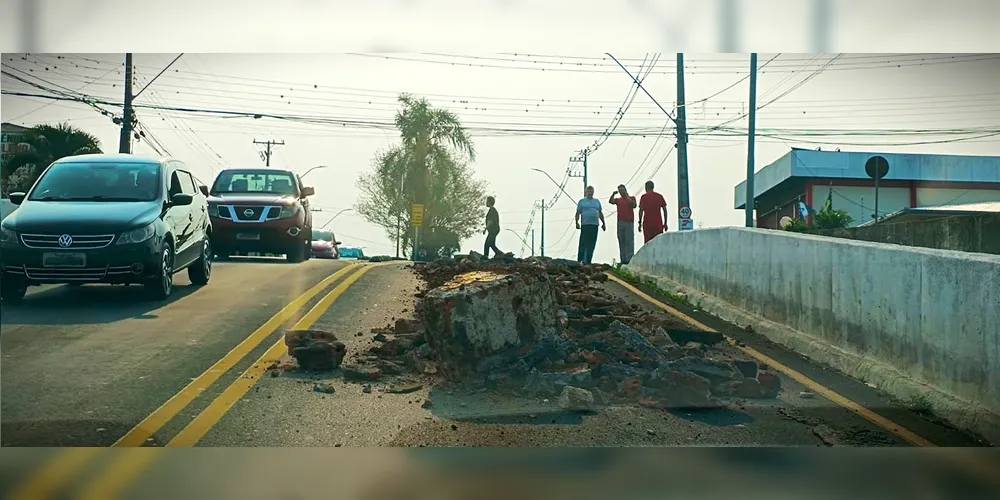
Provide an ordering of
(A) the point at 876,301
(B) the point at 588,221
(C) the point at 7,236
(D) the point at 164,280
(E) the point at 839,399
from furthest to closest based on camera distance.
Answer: (A) the point at 876,301
(E) the point at 839,399
(B) the point at 588,221
(D) the point at 164,280
(C) the point at 7,236

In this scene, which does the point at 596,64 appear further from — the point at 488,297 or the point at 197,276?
the point at 197,276

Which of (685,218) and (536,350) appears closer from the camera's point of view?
(536,350)

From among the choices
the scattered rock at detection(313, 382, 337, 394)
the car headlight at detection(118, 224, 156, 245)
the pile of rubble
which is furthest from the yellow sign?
the car headlight at detection(118, 224, 156, 245)

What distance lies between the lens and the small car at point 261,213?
618 cm

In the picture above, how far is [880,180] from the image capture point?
23.2ft

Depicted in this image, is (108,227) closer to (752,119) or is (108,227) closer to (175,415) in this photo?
(175,415)

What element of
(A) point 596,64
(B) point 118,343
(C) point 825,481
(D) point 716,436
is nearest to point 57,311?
(B) point 118,343

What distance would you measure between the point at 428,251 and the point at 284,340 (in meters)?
1.04

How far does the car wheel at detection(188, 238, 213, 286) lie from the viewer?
6.20m

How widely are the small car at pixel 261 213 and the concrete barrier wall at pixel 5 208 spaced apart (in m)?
1.14

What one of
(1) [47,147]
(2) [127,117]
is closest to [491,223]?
(2) [127,117]

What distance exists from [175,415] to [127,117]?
1893 millimetres

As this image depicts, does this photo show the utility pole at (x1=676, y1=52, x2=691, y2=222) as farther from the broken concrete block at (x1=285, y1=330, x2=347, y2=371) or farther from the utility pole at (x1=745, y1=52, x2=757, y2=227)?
the broken concrete block at (x1=285, y1=330, x2=347, y2=371)

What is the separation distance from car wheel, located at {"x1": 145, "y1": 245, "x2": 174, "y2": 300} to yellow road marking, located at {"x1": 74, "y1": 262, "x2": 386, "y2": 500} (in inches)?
27.7
